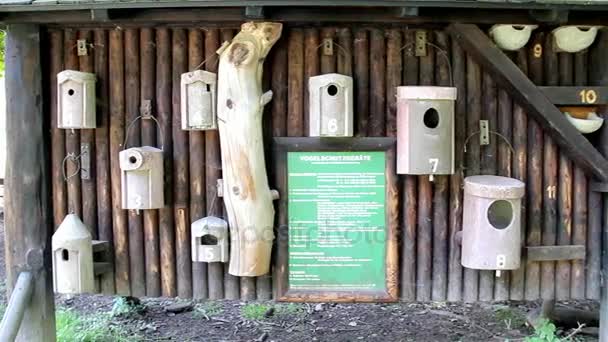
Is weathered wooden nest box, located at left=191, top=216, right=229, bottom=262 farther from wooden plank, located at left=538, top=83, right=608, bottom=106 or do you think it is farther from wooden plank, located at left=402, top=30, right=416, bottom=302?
wooden plank, located at left=538, top=83, right=608, bottom=106

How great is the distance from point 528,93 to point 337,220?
1551 millimetres

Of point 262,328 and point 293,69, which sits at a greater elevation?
point 293,69

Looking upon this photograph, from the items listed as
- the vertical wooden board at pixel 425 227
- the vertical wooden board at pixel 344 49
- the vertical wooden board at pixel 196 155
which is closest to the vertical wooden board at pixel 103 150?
the vertical wooden board at pixel 196 155

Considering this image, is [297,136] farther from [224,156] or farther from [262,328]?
[262,328]

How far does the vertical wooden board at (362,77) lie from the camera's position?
3.92 m

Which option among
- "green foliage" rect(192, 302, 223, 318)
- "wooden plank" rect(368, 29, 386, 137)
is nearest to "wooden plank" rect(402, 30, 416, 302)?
"wooden plank" rect(368, 29, 386, 137)

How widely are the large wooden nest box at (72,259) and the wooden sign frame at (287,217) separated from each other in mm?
1284

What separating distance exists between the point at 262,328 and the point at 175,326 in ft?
2.86

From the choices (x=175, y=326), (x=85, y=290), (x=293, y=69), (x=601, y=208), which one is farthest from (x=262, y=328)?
(x=601, y=208)

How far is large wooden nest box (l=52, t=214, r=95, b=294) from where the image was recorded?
12.3ft

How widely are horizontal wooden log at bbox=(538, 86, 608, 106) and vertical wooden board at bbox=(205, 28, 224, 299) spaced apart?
7.38ft

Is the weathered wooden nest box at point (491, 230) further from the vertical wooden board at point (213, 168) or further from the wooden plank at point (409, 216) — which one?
the vertical wooden board at point (213, 168)

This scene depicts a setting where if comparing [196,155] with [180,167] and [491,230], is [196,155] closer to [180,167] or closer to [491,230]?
[180,167]

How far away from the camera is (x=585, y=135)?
4016 mm
